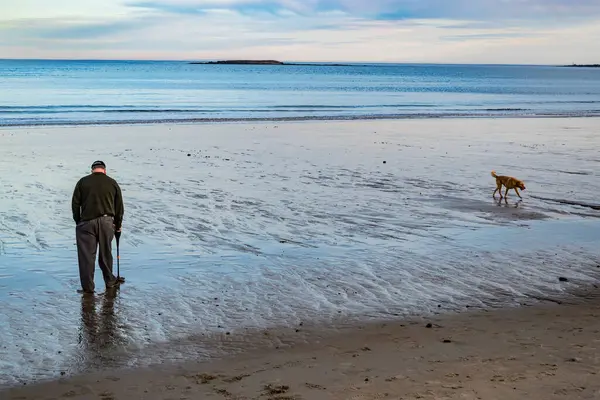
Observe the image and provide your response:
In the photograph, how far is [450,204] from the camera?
563 inches

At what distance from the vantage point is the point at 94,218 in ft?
28.8

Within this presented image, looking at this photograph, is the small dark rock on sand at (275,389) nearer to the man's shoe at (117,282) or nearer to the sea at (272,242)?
the sea at (272,242)

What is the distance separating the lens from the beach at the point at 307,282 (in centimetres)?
632

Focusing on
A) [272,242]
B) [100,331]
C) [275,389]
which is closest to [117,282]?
[100,331]

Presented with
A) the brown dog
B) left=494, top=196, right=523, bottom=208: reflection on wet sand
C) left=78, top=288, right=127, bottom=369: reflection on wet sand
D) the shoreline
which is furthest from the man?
the shoreline

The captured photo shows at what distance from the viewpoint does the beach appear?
6324mm

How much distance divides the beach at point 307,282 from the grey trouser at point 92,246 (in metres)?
0.25

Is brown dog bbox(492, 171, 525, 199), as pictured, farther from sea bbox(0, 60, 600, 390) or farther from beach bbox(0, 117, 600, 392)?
beach bbox(0, 117, 600, 392)

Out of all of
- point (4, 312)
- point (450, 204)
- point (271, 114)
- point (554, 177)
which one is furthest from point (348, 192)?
point (271, 114)

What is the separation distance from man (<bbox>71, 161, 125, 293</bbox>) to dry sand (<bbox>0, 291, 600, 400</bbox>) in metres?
2.66

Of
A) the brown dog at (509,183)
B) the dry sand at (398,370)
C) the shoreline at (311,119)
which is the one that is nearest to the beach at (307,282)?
the dry sand at (398,370)

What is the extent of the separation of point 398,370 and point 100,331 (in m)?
3.05

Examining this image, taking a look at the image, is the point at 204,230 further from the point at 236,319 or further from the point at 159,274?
the point at 236,319

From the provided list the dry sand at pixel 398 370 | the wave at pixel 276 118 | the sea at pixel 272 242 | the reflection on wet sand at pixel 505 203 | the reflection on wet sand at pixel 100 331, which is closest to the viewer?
the dry sand at pixel 398 370
